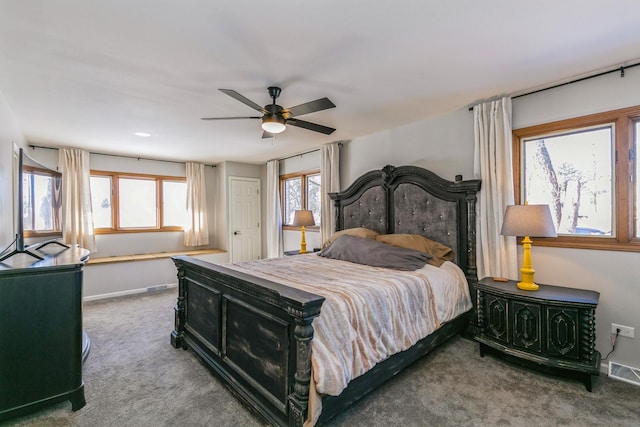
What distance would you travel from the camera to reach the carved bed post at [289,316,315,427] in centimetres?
164

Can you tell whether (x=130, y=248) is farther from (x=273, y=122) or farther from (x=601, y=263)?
(x=601, y=263)

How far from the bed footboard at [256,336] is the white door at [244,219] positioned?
3.62m

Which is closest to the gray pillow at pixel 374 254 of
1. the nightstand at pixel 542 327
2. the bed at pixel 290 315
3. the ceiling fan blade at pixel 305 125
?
the bed at pixel 290 315

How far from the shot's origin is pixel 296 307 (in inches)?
64.1

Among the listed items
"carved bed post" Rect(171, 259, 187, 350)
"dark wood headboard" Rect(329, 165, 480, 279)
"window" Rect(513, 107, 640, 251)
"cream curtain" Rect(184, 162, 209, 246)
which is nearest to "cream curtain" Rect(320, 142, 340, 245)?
"dark wood headboard" Rect(329, 165, 480, 279)

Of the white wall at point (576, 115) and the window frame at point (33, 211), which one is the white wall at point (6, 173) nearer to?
the window frame at point (33, 211)

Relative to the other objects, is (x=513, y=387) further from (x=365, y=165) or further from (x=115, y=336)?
(x=115, y=336)

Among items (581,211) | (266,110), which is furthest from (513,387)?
(266,110)

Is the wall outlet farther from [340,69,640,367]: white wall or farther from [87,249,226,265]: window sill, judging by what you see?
[87,249,226,265]: window sill

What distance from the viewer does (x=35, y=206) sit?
8.54 ft

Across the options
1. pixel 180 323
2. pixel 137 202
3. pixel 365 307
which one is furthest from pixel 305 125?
pixel 137 202

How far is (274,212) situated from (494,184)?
13.6ft

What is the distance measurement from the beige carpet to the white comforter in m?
0.32

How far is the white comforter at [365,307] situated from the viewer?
5.79 feet
